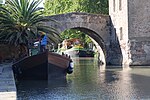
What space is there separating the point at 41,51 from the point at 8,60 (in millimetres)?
5735

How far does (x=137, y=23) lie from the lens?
1248 inches

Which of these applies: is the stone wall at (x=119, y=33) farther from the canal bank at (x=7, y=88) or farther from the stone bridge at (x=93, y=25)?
the canal bank at (x=7, y=88)

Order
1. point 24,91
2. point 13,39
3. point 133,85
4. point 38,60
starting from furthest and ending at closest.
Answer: point 13,39 → point 38,60 → point 133,85 → point 24,91

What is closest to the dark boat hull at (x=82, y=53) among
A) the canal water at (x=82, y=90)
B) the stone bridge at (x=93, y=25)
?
the stone bridge at (x=93, y=25)

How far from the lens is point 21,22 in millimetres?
24391

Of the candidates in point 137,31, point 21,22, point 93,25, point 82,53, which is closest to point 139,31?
point 137,31

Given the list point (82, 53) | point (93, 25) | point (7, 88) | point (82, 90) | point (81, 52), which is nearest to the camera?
point (7, 88)

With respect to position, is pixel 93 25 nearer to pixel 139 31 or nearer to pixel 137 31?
pixel 137 31

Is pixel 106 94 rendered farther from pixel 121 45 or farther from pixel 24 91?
pixel 121 45

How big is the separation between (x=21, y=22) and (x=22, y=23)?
5.3 inches

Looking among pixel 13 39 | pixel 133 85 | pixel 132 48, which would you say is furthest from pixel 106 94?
pixel 132 48

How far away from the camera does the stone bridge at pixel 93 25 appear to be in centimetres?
3198

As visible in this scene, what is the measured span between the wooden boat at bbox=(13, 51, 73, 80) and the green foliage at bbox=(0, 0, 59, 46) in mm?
2982

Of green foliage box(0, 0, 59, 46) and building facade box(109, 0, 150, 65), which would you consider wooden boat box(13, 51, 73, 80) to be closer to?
green foliage box(0, 0, 59, 46)
